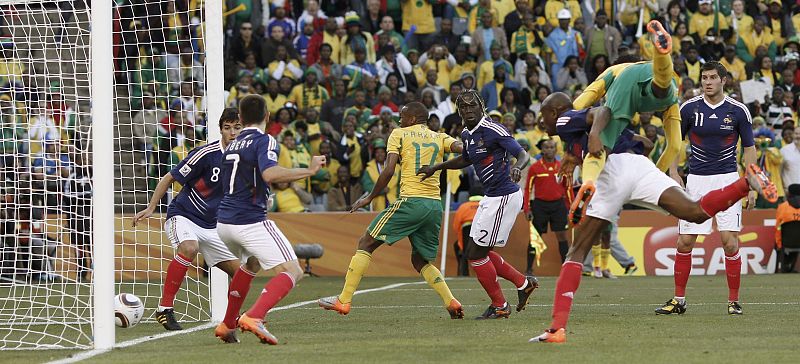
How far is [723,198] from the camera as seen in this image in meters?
9.31

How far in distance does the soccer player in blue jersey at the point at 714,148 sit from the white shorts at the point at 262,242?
4.72m

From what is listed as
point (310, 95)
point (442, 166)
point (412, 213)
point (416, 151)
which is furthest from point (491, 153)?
point (310, 95)

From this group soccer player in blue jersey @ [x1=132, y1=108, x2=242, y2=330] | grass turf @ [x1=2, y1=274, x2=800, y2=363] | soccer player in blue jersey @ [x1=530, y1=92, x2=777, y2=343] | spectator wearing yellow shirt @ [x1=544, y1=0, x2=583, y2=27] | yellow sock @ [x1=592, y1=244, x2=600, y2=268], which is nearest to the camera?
grass turf @ [x1=2, y1=274, x2=800, y2=363]

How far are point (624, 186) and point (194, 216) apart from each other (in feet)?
13.9

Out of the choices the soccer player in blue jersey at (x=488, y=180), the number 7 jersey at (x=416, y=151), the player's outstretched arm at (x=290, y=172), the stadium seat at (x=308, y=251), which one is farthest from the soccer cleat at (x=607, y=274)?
the player's outstretched arm at (x=290, y=172)

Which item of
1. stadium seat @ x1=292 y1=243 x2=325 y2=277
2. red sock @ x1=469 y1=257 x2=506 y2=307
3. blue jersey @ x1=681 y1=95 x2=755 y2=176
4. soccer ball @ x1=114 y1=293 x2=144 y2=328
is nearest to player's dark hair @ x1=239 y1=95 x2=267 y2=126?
soccer ball @ x1=114 y1=293 x2=144 y2=328

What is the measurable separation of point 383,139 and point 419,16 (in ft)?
15.0

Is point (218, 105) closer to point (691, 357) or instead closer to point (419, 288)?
point (691, 357)

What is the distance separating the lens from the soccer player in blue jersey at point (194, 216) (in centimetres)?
1116

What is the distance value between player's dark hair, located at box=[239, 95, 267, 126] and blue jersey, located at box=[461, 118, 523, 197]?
120 inches

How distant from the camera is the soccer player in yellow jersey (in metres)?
11.8

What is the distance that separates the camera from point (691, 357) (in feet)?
26.4

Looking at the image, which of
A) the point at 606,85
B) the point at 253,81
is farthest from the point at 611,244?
the point at 606,85

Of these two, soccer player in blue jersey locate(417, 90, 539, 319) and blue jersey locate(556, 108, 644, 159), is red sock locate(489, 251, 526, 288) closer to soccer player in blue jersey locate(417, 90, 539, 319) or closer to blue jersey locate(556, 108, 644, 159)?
soccer player in blue jersey locate(417, 90, 539, 319)
